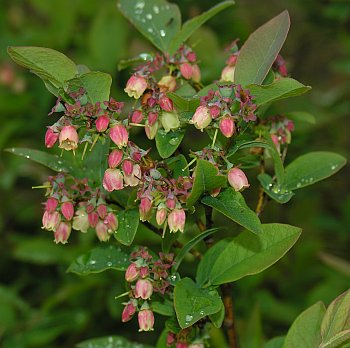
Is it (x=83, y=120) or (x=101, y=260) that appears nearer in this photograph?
(x=83, y=120)

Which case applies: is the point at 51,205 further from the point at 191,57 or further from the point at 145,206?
the point at 191,57

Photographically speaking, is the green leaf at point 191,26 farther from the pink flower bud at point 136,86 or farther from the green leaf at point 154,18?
the pink flower bud at point 136,86

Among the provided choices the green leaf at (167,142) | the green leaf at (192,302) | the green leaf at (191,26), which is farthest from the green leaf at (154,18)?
the green leaf at (192,302)

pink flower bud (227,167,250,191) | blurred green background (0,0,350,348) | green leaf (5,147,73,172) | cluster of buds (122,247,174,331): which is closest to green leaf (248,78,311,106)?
pink flower bud (227,167,250,191)

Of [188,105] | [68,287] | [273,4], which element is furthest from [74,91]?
[273,4]

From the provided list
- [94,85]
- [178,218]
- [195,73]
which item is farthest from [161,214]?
[195,73]

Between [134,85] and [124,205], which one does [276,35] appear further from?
[124,205]

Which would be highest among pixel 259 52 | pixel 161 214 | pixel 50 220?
pixel 259 52
